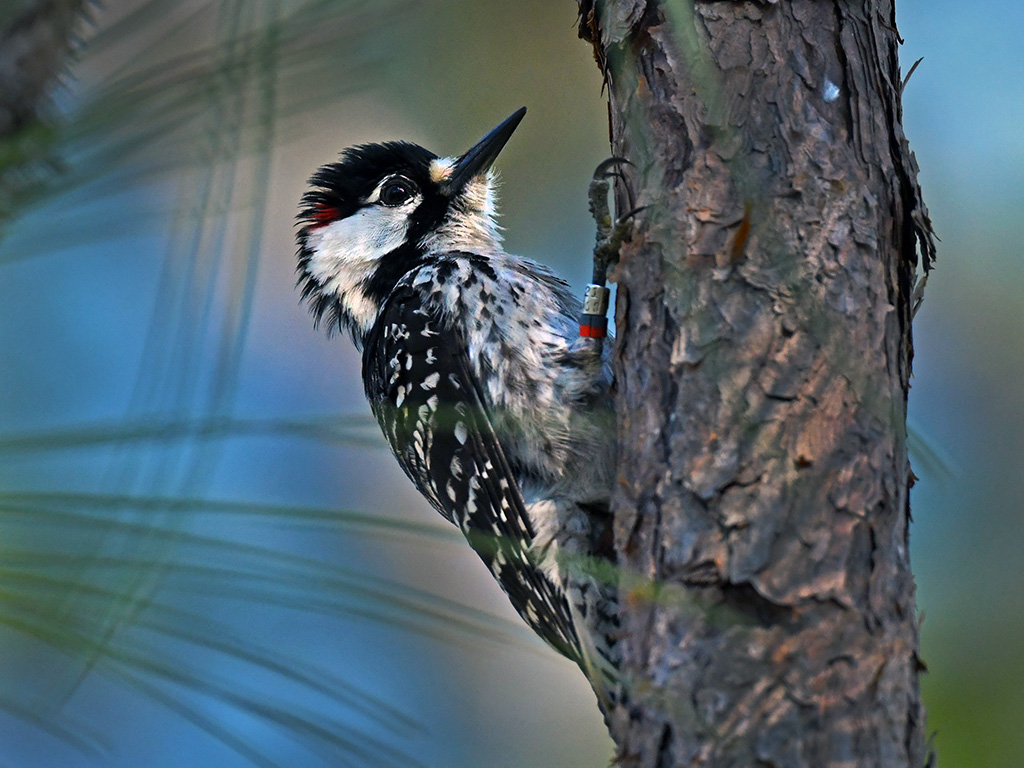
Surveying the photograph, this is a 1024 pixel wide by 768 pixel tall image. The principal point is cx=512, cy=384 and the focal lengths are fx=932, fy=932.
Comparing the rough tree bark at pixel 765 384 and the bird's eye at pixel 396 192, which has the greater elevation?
the bird's eye at pixel 396 192

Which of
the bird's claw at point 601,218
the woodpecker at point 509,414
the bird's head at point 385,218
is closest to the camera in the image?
the bird's claw at point 601,218

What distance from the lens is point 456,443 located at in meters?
2.58

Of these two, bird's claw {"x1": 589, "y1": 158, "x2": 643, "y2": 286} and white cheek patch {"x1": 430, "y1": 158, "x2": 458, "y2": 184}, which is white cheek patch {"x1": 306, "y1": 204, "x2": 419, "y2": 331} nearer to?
white cheek patch {"x1": 430, "y1": 158, "x2": 458, "y2": 184}

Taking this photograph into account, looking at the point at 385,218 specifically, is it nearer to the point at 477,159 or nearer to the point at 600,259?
the point at 477,159

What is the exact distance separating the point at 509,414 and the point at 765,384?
114 cm

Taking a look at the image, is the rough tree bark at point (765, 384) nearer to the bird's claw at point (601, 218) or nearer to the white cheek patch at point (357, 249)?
the bird's claw at point (601, 218)

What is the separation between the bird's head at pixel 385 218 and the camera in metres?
3.13

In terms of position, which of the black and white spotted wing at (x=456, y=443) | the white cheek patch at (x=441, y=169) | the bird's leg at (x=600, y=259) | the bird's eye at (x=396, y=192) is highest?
the white cheek patch at (x=441, y=169)

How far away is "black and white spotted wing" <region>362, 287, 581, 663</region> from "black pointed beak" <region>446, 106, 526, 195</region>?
58 centimetres

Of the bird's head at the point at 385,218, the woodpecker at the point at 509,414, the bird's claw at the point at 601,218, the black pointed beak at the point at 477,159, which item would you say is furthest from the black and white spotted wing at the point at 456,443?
the black pointed beak at the point at 477,159

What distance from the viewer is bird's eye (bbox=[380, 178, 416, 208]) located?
10.6 feet

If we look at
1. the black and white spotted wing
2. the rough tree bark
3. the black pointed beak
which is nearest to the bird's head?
the black pointed beak

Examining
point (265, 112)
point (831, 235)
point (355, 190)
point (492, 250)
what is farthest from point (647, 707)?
point (355, 190)

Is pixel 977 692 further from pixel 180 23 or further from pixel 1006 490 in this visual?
pixel 180 23
